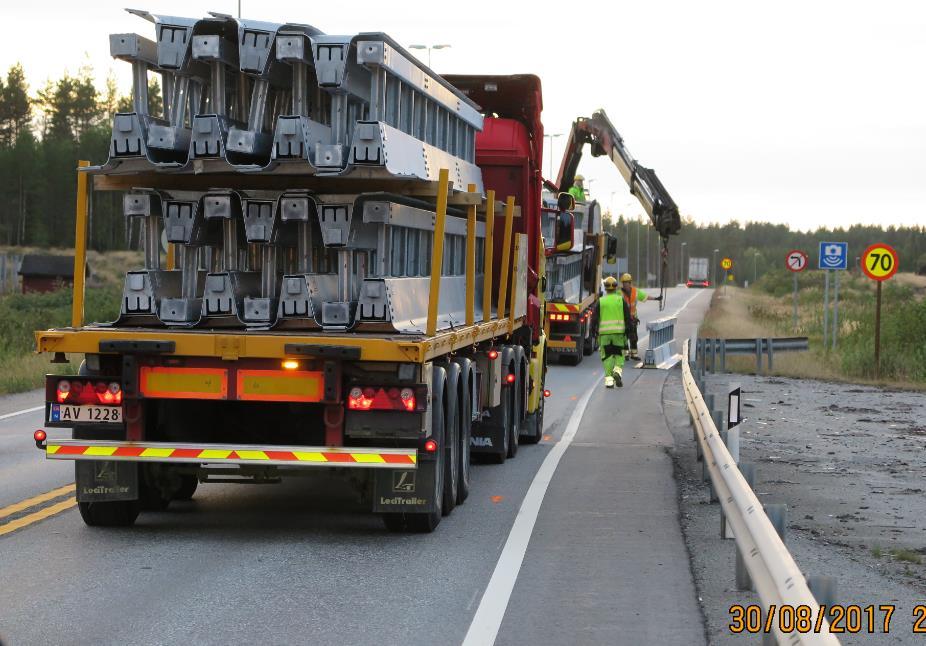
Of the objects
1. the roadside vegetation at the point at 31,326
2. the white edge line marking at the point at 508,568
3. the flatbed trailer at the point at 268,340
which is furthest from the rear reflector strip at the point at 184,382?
the roadside vegetation at the point at 31,326

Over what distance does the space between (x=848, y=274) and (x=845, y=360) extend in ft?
303

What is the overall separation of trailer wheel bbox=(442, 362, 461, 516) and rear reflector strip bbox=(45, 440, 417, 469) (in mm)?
1236

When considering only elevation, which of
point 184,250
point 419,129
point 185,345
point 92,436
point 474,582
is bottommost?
point 474,582

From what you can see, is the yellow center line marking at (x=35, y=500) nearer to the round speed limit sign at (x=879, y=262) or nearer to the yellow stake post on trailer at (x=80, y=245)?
the yellow stake post on trailer at (x=80, y=245)

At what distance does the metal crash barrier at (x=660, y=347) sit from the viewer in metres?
30.8

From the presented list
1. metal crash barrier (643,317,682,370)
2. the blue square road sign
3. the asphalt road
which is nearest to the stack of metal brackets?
the asphalt road

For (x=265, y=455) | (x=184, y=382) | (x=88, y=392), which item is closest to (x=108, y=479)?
(x=88, y=392)

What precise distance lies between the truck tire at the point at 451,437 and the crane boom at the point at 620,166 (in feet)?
75.7

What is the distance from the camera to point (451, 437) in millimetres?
10781

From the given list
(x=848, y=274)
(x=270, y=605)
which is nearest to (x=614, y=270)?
(x=270, y=605)

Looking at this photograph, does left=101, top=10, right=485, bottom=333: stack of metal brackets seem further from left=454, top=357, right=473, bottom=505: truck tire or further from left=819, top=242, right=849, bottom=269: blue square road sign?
left=819, top=242, right=849, bottom=269: blue square road sign

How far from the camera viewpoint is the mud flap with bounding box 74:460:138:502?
9703mm

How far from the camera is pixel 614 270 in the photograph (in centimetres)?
5453

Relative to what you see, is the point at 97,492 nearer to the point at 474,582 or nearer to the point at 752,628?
the point at 474,582
